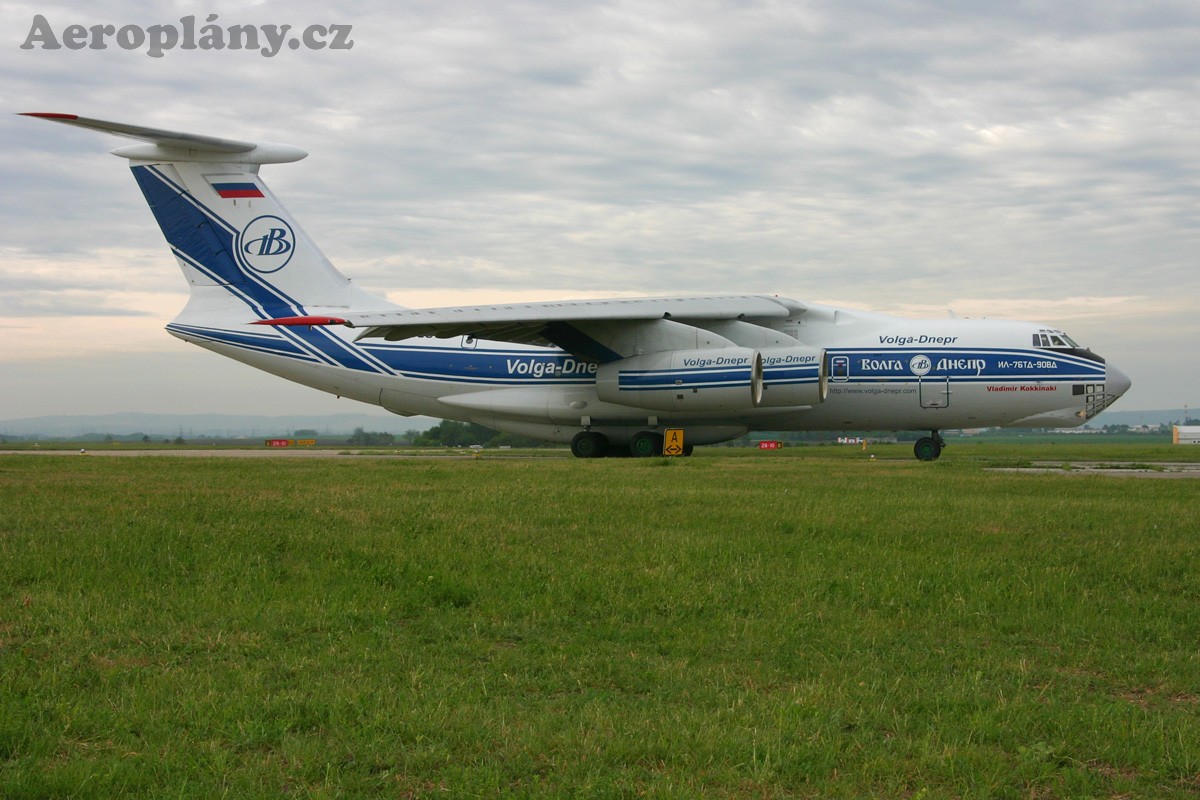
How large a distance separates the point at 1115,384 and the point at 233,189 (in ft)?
61.7

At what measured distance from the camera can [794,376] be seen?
2130 cm

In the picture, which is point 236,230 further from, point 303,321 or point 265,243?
point 303,321

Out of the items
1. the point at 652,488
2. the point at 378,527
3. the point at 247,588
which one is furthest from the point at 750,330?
the point at 247,588

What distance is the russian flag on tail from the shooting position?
23.6 metres

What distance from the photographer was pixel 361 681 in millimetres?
4980

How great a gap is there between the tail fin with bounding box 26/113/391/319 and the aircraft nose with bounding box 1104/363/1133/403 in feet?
52.8

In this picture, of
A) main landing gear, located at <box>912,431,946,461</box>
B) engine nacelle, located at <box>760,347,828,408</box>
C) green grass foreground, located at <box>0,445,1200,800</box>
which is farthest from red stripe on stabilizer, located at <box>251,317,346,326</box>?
main landing gear, located at <box>912,431,946,461</box>

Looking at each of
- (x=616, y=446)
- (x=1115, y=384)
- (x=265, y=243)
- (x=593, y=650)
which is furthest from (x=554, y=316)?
(x=593, y=650)

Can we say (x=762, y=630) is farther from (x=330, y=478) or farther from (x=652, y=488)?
(x=330, y=478)

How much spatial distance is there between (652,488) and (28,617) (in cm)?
753

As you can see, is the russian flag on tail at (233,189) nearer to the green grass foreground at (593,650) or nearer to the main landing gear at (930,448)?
the green grass foreground at (593,650)

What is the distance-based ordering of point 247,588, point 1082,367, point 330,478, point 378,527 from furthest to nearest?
point 1082,367 → point 330,478 → point 378,527 → point 247,588

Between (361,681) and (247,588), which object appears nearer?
(361,681)

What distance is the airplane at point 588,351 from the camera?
70.7 ft
